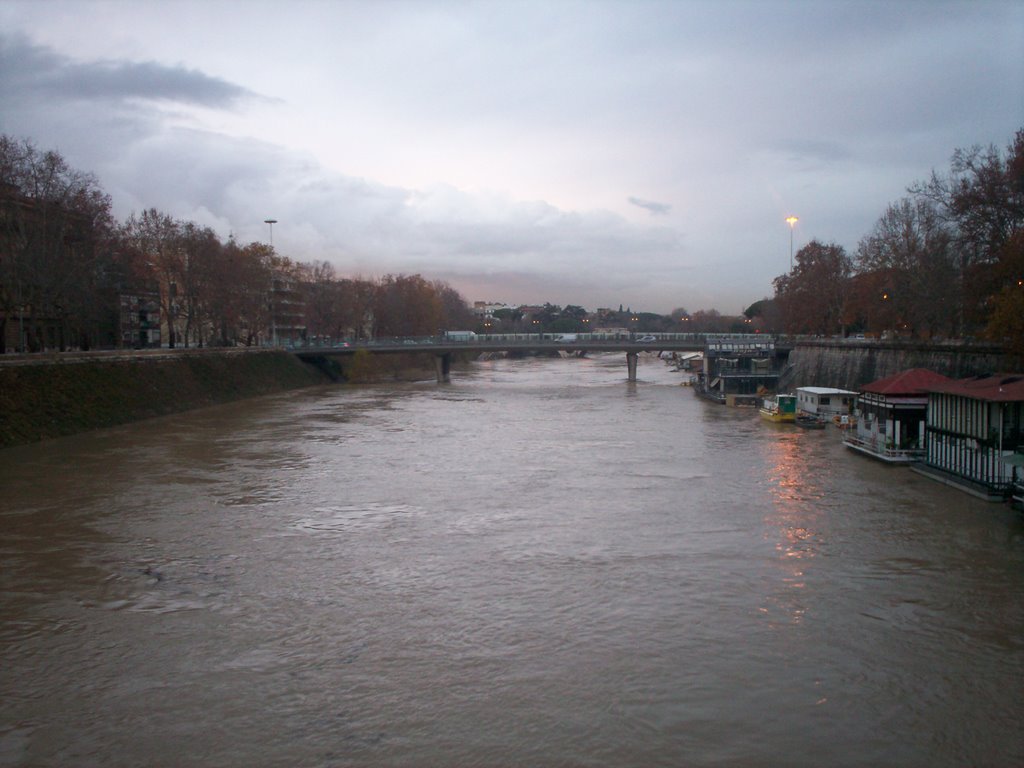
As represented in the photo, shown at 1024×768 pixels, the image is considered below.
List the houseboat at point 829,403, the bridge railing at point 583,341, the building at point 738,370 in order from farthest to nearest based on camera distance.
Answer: the bridge railing at point 583,341, the building at point 738,370, the houseboat at point 829,403

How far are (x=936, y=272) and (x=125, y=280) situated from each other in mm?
43780

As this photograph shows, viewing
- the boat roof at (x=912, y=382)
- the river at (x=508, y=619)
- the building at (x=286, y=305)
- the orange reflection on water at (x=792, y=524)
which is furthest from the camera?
the building at (x=286, y=305)

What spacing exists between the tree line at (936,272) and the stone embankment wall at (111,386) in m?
31.6

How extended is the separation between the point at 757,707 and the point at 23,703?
792 cm

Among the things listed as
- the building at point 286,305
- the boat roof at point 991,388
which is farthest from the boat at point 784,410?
the building at point 286,305

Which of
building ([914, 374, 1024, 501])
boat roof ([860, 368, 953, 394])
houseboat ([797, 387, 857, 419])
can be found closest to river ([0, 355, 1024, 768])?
building ([914, 374, 1024, 501])

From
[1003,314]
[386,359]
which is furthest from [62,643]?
[386,359]

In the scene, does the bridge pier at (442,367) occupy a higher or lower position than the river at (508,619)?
higher

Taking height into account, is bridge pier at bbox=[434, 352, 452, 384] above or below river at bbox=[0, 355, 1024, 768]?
above

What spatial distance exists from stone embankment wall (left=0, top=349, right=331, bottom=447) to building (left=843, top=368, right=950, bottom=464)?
91.0ft

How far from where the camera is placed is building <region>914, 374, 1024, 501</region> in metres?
17.5

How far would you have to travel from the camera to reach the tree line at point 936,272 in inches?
966

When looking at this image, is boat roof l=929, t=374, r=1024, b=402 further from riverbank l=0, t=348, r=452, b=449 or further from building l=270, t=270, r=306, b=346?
building l=270, t=270, r=306, b=346

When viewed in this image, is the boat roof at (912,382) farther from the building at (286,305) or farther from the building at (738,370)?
the building at (286,305)
